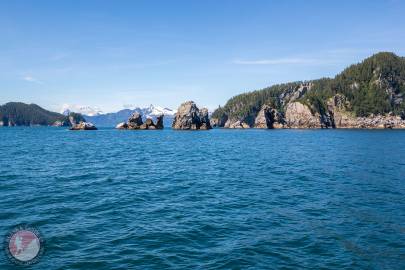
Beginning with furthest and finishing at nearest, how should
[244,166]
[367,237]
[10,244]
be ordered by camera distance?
[244,166] → [367,237] → [10,244]

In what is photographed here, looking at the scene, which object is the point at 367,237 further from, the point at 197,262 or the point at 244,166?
the point at 244,166

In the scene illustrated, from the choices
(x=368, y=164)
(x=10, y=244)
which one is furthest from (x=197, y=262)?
(x=368, y=164)

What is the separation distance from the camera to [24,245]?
66.1ft

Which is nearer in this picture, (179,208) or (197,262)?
(197,262)

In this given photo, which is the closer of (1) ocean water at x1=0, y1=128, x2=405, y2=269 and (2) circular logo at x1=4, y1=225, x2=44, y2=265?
(2) circular logo at x1=4, y1=225, x2=44, y2=265

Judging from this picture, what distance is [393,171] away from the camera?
48.2 m

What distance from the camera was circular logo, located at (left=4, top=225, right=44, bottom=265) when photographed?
57.0 feet

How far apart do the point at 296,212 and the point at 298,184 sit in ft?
41.0

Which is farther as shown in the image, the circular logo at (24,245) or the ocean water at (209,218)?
the ocean water at (209,218)

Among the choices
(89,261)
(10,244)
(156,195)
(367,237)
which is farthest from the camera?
(156,195)

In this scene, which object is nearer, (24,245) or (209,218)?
(24,245)

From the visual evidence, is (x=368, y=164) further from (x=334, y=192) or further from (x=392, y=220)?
(x=392, y=220)

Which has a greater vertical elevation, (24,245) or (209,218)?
(24,245)

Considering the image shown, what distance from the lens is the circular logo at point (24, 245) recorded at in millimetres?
17375
